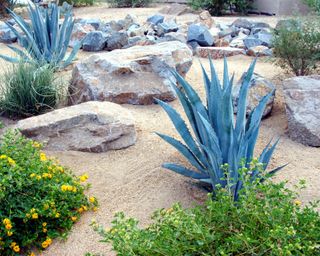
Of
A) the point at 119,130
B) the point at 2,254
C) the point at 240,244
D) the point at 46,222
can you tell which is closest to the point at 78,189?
the point at 46,222

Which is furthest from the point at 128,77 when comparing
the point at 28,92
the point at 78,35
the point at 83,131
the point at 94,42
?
the point at 78,35

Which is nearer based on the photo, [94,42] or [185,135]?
[185,135]

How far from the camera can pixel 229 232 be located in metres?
2.49

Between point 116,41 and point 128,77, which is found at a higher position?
point 128,77

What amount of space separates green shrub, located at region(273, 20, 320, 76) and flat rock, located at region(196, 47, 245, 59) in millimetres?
1668

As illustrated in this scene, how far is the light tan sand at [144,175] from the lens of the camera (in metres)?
3.46

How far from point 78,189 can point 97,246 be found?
48 centimetres

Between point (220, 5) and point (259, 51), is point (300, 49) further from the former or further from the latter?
point (220, 5)

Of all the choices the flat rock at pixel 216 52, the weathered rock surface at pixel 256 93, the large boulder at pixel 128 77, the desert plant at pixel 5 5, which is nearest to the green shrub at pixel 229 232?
the weathered rock surface at pixel 256 93

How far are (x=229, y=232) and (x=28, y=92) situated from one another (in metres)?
3.26

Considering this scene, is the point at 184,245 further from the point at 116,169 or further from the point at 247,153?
the point at 116,169

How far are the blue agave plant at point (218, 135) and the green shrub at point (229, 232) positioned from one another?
72 cm

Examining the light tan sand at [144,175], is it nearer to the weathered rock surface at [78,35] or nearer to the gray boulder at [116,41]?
the gray boulder at [116,41]

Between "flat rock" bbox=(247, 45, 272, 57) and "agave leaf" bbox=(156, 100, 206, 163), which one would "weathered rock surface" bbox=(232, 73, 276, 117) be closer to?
"agave leaf" bbox=(156, 100, 206, 163)
